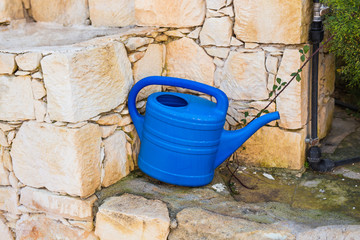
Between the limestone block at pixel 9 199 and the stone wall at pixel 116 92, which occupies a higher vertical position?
the stone wall at pixel 116 92

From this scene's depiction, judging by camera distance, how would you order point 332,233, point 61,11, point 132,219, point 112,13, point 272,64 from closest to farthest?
point 332,233, point 132,219, point 272,64, point 112,13, point 61,11

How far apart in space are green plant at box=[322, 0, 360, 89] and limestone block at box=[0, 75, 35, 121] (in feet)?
5.25

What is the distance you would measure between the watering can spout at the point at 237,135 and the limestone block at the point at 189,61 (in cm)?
43

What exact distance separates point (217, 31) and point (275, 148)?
29.6 inches

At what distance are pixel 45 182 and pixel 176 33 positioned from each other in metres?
1.13

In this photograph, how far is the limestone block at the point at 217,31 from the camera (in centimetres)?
278

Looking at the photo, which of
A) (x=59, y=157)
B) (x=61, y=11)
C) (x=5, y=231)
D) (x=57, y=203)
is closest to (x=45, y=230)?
(x=57, y=203)

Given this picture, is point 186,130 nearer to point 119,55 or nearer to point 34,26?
point 119,55

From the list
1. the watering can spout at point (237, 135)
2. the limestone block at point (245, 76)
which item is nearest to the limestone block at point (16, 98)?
the watering can spout at point (237, 135)

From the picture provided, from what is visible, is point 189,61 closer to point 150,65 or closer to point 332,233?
point 150,65

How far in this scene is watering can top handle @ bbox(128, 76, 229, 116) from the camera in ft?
8.41

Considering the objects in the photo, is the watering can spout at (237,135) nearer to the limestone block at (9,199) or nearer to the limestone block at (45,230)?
the limestone block at (45,230)

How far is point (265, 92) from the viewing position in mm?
2799

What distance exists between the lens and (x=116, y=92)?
2.62m
